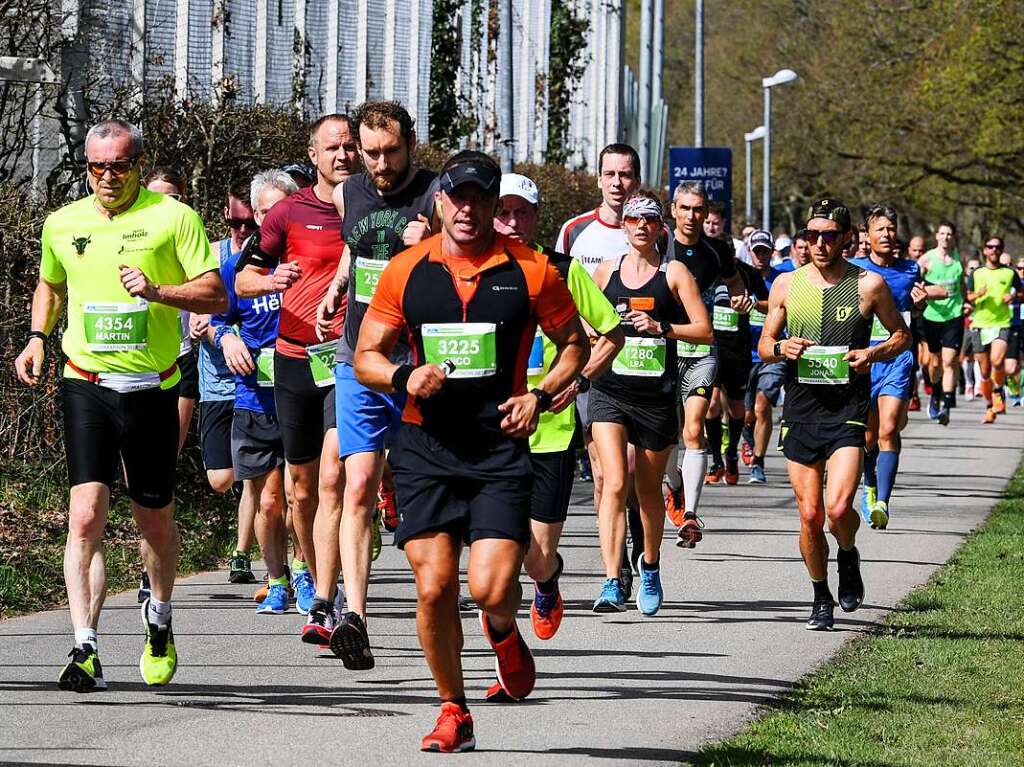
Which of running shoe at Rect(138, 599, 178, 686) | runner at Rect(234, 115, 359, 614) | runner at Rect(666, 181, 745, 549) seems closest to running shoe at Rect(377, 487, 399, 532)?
runner at Rect(666, 181, 745, 549)

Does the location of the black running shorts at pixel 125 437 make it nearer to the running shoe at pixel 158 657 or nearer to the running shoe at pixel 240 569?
the running shoe at pixel 158 657

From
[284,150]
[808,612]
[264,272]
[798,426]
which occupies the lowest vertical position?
[808,612]

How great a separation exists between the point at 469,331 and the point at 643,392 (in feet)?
12.4

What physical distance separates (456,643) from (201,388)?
16.2 ft

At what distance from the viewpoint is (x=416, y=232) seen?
25.2ft

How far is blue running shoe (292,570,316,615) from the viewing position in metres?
9.47

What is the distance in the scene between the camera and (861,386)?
32.1 feet

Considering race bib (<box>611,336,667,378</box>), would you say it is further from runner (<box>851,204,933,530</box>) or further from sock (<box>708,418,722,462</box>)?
sock (<box>708,418,722,462</box>)

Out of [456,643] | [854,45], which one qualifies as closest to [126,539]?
[456,643]

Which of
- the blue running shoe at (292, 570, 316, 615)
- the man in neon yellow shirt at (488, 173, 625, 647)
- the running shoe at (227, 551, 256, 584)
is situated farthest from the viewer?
the running shoe at (227, 551, 256, 584)

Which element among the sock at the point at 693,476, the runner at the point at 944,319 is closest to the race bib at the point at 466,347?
the sock at the point at 693,476

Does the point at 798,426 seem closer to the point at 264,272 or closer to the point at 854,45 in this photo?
the point at 264,272

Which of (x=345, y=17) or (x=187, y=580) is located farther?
(x=345, y=17)

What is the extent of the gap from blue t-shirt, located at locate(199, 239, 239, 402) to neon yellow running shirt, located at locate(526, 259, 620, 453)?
2333 millimetres
